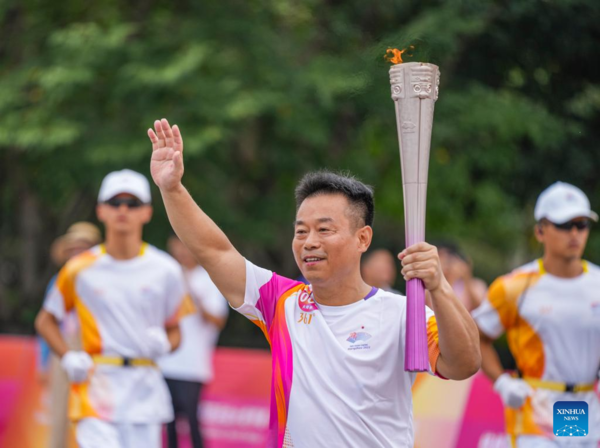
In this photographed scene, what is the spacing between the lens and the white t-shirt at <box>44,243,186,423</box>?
5641mm

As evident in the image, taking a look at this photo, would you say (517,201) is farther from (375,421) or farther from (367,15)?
(375,421)

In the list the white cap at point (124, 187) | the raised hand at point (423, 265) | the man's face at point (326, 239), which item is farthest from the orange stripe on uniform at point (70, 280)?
the raised hand at point (423, 265)

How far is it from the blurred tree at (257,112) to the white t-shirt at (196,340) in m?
1.99

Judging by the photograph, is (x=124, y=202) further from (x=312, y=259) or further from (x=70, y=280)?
(x=312, y=259)

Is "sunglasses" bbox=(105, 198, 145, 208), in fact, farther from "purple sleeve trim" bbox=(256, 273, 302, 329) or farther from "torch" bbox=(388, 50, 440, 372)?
A: "torch" bbox=(388, 50, 440, 372)

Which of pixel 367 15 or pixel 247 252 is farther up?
pixel 367 15

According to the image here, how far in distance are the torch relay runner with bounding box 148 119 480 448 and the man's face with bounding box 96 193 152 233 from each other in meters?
2.44

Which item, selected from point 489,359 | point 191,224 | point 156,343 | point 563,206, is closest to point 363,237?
point 191,224

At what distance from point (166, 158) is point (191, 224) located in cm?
26

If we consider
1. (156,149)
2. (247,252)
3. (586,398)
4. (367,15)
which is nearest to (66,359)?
(156,149)

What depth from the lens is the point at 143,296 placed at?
594 cm

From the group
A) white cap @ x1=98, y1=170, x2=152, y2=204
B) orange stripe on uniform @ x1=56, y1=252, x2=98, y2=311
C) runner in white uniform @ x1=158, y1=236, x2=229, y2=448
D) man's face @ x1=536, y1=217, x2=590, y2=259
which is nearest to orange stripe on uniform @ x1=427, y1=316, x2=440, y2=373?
man's face @ x1=536, y1=217, x2=590, y2=259

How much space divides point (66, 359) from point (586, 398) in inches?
113

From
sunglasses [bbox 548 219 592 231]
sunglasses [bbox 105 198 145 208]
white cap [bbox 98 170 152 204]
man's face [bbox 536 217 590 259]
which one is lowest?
man's face [bbox 536 217 590 259]
